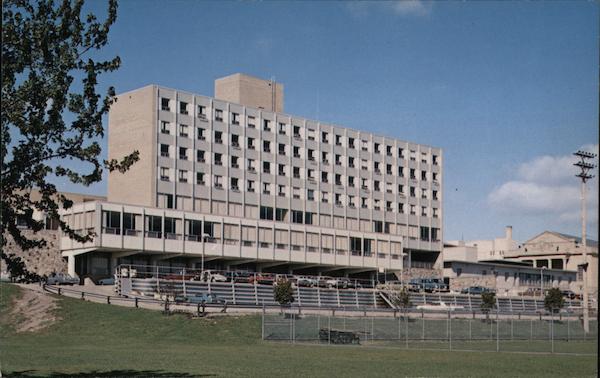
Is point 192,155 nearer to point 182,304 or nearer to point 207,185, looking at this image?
point 207,185

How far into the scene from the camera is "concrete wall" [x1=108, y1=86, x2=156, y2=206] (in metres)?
106

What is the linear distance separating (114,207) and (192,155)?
1801 centimetres

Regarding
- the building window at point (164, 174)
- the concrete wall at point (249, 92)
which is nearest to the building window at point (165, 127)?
the building window at point (164, 174)

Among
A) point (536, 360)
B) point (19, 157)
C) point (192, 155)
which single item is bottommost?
point (536, 360)

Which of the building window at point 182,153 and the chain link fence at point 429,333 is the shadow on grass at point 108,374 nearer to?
the chain link fence at point 429,333

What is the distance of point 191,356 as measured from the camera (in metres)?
44.1

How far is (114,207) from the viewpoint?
9550cm

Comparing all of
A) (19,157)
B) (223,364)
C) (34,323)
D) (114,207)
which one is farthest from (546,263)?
(19,157)

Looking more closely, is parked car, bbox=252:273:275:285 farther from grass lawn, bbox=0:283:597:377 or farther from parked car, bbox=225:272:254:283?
grass lawn, bbox=0:283:597:377

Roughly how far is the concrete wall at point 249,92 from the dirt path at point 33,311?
171 ft

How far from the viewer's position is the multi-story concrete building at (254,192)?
101875 millimetres

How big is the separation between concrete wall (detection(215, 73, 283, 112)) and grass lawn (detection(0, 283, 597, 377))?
53374 mm

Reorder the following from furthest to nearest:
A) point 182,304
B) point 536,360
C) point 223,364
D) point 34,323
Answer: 1. point 182,304
2. point 34,323
3. point 536,360
4. point 223,364

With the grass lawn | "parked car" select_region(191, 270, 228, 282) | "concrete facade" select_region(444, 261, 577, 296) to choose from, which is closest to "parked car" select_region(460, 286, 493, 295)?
"concrete facade" select_region(444, 261, 577, 296)
